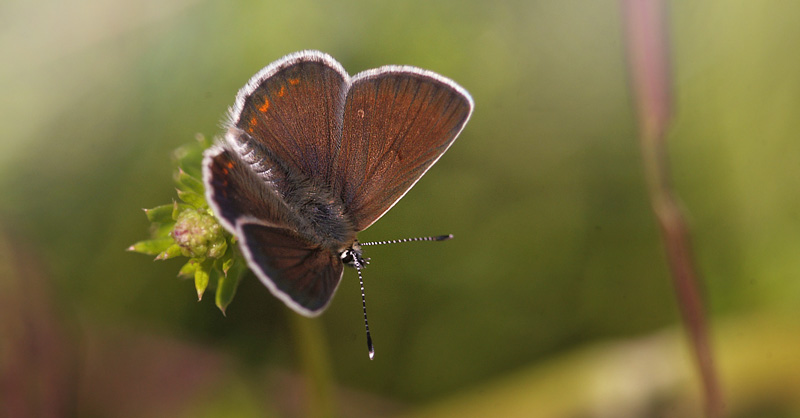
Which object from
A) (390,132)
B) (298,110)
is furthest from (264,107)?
(390,132)

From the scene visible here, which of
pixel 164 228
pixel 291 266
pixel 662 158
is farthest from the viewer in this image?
pixel 662 158

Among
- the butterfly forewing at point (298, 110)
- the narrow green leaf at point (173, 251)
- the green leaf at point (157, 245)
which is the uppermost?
the butterfly forewing at point (298, 110)

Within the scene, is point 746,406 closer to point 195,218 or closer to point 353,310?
point 353,310

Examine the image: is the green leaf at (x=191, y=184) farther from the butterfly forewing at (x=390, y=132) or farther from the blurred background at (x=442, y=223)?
the blurred background at (x=442, y=223)

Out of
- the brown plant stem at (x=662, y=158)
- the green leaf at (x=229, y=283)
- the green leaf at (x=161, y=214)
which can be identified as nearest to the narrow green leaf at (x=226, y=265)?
the green leaf at (x=229, y=283)

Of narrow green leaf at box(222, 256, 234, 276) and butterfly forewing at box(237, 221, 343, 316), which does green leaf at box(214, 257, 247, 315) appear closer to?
narrow green leaf at box(222, 256, 234, 276)

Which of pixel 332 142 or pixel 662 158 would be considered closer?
pixel 332 142

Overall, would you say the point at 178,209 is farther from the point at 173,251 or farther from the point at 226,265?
the point at 226,265

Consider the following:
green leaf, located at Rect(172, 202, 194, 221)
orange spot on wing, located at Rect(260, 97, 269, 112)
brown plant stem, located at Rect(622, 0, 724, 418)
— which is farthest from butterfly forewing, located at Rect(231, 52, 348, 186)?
brown plant stem, located at Rect(622, 0, 724, 418)
